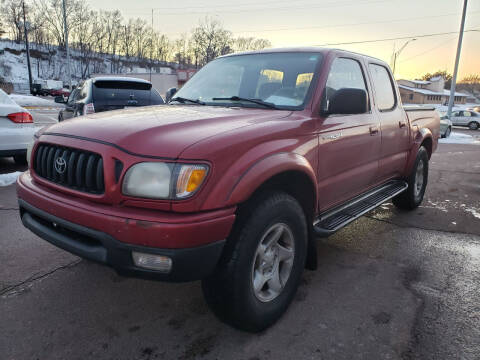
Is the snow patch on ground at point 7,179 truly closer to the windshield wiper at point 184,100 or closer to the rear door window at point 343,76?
the windshield wiper at point 184,100

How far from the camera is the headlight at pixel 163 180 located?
1841 millimetres

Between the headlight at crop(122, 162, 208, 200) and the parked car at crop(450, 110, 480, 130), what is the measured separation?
102ft

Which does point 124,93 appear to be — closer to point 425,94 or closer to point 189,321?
point 189,321

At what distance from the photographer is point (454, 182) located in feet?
23.3

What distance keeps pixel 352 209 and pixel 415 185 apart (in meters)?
2.05

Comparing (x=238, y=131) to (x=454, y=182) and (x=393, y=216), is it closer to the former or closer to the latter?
(x=393, y=216)

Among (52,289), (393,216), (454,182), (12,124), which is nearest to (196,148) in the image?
(52,289)

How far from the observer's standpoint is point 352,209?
131 inches

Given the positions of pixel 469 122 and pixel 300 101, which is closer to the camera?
pixel 300 101

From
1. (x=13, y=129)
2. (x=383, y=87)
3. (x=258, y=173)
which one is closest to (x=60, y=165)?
(x=258, y=173)

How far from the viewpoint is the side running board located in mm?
2790

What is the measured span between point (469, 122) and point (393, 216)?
91.3ft

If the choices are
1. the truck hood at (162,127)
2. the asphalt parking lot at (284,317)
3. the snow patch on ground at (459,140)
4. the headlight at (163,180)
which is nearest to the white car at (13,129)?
the asphalt parking lot at (284,317)

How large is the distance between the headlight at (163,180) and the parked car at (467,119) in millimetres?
31233
